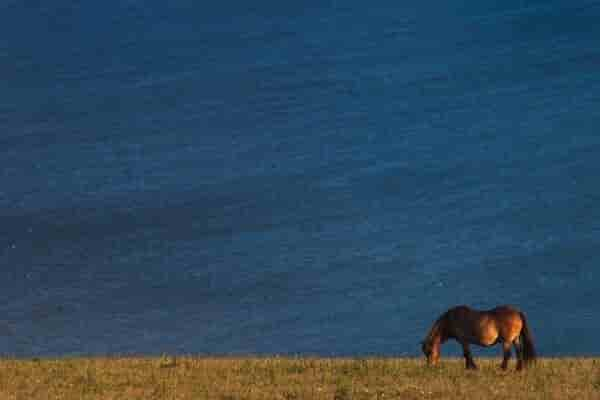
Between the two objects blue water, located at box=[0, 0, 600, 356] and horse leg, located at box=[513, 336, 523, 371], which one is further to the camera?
blue water, located at box=[0, 0, 600, 356]

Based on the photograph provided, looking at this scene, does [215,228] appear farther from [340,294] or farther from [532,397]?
[532,397]

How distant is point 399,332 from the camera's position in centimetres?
4897

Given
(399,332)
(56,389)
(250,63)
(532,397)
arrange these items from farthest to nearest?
(250,63) → (399,332) → (56,389) → (532,397)

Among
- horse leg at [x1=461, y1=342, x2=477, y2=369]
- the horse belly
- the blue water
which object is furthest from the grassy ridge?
the blue water

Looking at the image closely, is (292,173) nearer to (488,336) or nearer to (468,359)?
(468,359)

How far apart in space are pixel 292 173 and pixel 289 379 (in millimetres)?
38113

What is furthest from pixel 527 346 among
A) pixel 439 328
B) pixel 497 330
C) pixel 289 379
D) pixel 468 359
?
pixel 289 379

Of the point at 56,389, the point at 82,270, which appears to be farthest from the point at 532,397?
the point at 82,270

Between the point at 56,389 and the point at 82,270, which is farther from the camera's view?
the point at 82,270

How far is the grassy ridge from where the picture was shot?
20312mm

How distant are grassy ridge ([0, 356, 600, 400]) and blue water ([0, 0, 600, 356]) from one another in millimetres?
20530

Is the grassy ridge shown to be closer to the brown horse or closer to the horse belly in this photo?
the brown horse

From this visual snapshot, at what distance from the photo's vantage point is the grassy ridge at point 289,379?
20.3 meters

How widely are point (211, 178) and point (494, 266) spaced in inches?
478
